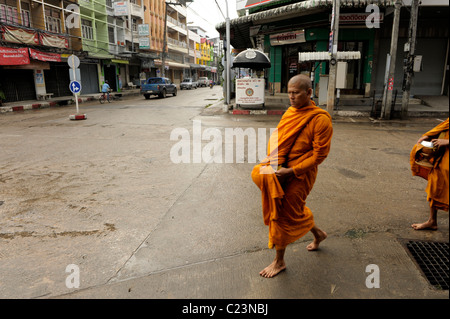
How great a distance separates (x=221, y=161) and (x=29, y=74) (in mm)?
21018

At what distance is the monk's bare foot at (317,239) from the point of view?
312 centimetres

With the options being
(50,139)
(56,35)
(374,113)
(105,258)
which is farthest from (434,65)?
(56,35)

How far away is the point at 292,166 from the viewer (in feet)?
8.82

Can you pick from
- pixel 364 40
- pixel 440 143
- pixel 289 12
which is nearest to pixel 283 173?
pixel 440 143

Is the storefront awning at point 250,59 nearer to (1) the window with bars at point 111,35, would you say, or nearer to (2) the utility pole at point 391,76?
(2) the utility pole at point 391,76

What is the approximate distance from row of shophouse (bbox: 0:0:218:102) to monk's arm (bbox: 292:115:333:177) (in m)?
20.1


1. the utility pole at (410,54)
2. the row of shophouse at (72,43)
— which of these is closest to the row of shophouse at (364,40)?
the utility pole at (410,54)

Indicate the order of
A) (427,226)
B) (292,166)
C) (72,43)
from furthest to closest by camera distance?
(72,43) → (427,226) → (292,166)

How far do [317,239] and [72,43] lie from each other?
28472 millimetres

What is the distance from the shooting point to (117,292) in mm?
2600

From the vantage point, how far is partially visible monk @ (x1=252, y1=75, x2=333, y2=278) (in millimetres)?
2596

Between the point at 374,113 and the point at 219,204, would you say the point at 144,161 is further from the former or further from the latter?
the point at 374,113

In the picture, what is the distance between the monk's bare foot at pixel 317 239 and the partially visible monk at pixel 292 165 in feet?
1.07

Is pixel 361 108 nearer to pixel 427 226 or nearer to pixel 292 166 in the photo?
pixel 427 226
